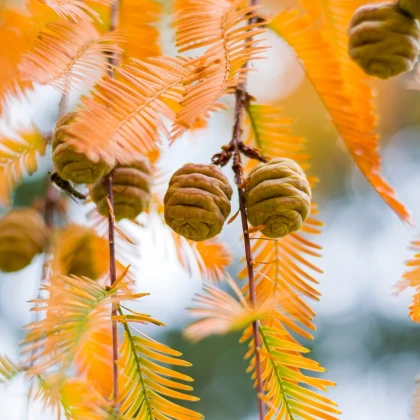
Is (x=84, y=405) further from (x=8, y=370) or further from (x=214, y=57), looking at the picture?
(x=214, y=57)

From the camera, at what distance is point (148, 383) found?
51 centimetres

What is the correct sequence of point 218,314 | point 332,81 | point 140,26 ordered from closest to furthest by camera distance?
1. point 218,314
2. point 332,81
3. point 140,26

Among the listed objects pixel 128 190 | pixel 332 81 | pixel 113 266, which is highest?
pixel 332 81

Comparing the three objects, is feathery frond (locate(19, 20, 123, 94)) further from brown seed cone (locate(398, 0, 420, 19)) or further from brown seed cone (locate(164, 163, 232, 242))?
brown seed cone (locate(398, 0, 420, 19))

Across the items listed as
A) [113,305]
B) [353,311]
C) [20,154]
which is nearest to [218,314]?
[113,305]

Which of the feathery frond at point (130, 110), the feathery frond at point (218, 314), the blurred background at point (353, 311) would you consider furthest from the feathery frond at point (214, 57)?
the blurred background at point (353, 311)

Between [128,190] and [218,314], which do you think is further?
[128,190]

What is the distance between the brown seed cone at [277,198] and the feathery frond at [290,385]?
0.10 m

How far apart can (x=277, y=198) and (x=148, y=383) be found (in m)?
0.19

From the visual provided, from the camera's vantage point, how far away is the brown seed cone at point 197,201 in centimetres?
57

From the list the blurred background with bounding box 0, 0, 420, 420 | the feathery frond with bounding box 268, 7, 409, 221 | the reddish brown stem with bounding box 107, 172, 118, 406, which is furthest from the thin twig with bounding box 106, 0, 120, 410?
the blurred background with bounding box 0, 0, 420, 420

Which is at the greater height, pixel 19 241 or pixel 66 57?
pixel 66 57

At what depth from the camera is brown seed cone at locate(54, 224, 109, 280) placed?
0.81m

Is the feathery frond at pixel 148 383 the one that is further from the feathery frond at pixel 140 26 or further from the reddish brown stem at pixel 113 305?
the feathery frond at pixel 140 26
